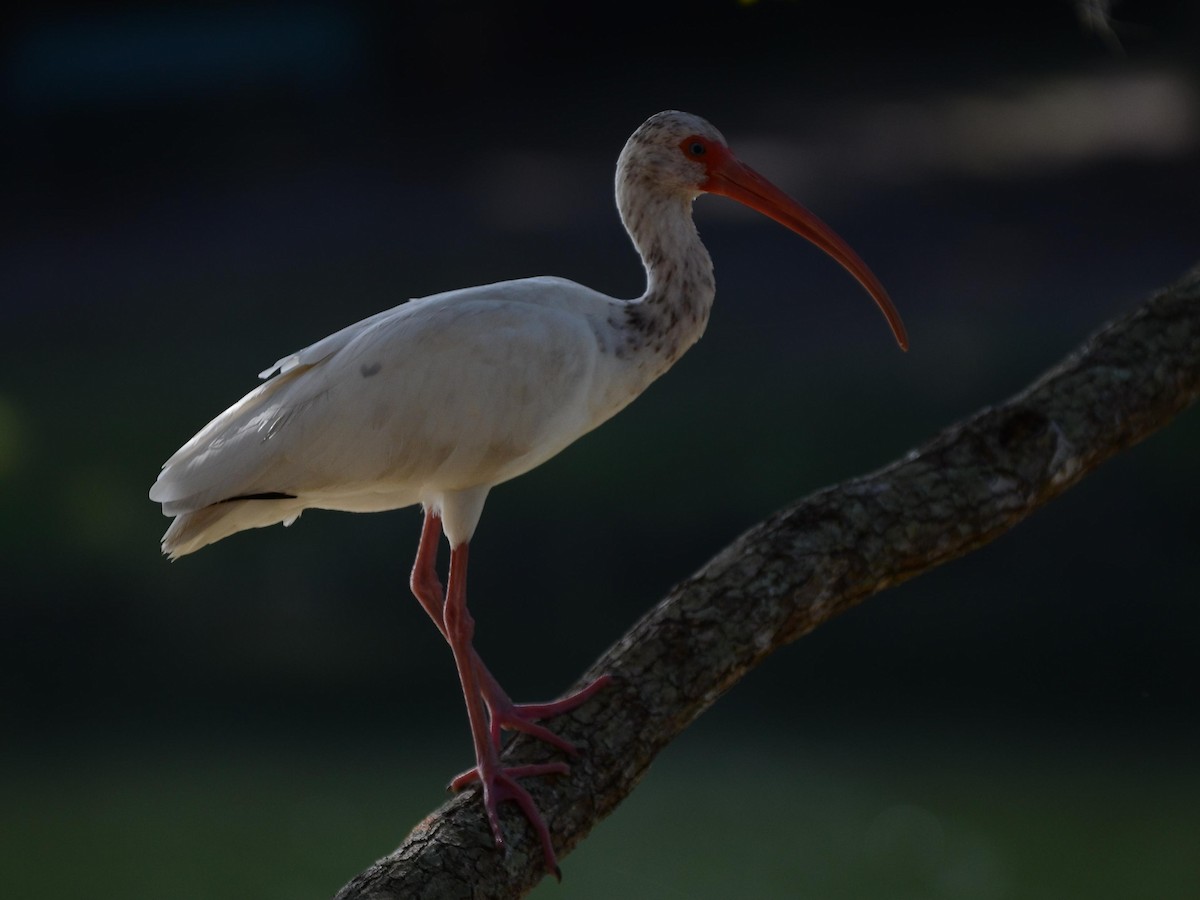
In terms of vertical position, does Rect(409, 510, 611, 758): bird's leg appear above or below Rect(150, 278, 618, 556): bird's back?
below

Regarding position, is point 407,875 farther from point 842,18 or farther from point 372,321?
point 842,18

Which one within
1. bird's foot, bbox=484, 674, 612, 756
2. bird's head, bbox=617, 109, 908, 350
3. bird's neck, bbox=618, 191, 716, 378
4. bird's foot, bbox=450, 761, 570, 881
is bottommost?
bird's foot, bbox=450, 761, 570, 881

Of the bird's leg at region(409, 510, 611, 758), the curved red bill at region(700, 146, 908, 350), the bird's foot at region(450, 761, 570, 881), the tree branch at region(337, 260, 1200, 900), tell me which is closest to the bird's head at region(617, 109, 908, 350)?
the curved red bill at region(700, 146, 908, 350)

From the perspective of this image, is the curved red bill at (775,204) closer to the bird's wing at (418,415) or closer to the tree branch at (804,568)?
the tree branch at (804,568)

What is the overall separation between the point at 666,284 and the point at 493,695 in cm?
111

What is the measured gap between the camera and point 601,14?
7965 millimetres

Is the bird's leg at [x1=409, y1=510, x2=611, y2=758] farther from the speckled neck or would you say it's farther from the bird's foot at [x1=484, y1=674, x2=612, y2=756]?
the speckled neck

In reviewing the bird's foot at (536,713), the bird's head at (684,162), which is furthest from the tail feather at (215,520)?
the bird's head at (684,162)

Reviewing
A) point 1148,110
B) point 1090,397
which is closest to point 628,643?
point 1090,397

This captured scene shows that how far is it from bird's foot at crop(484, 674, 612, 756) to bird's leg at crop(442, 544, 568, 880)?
0.05 m

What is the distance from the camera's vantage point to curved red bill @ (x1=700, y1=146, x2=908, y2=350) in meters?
3.20

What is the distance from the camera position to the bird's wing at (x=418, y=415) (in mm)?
2953

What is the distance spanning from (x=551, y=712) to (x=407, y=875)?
0.58 m

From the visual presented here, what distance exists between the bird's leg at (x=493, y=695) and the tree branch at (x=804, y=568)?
0.03 metres
